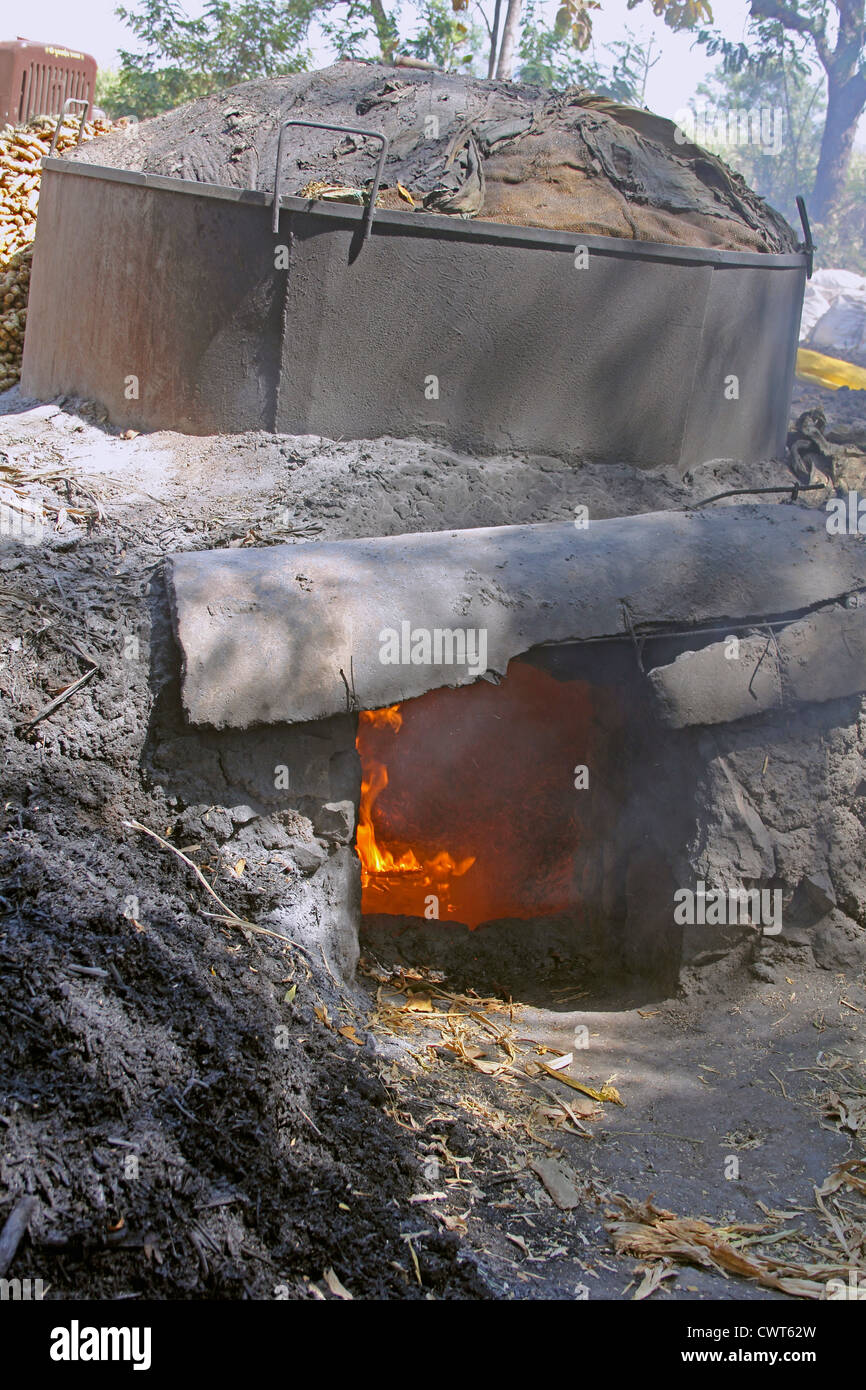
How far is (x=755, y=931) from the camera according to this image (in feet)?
15.6

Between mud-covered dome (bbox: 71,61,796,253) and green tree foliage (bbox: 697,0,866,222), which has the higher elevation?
green tree foliage (bbox: 697,0,866,222)

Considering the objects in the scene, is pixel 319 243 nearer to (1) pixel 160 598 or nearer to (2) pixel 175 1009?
(1) pixel 160 598

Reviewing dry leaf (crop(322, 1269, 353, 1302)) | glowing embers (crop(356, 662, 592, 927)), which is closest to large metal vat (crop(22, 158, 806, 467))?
glowing embers (crop(356, 662, 592, 927))

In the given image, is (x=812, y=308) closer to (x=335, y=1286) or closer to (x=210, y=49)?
(x=210, y=49)

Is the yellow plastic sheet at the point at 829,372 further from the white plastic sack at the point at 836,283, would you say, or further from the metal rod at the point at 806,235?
the metal rod at the point at 806,235

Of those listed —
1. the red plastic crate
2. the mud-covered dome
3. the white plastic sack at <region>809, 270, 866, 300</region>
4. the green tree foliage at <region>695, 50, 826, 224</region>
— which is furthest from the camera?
the green tree foliage at <region>695, 50, 826, 224</region>

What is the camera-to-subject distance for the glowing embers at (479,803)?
5.03m

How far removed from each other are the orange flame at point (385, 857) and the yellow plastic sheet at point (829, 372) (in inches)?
419

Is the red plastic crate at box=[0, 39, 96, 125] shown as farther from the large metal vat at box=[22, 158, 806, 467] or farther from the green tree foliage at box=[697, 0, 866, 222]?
the green tree foliage at box=[697, 0, 866, 222]

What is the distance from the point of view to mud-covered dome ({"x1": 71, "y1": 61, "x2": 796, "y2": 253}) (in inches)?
237

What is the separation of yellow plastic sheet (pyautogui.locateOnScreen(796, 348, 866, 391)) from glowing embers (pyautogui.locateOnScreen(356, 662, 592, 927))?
1016 cm

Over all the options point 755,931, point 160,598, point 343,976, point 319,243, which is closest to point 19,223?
point 319,243

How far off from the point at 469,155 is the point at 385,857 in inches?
156

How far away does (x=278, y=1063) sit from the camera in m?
3.30
